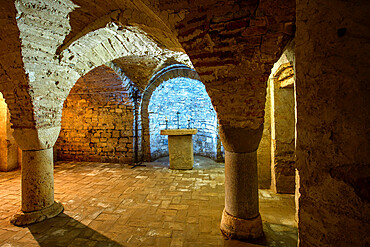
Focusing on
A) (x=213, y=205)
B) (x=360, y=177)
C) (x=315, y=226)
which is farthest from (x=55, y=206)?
(x=360, y=177)

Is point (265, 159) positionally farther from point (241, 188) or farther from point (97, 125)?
point (97, 125)

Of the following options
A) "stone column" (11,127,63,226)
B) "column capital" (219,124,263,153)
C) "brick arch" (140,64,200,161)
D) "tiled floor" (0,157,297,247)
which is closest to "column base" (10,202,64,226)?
"stone column" (11,127,63,226)

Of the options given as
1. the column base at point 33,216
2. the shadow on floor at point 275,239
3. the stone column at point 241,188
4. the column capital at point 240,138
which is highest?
the column capital at point 240,138

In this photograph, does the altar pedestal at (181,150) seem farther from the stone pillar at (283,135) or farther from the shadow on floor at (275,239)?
the shadow on floor at (275,239)

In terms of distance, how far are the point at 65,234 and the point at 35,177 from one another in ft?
3.82

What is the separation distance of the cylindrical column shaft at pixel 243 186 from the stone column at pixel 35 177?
3.13 m

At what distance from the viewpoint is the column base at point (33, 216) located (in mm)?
3038

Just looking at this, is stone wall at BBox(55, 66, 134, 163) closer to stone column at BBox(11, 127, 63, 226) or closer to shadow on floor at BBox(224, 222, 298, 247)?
stone column at BBox(11, 127, 63, 226)

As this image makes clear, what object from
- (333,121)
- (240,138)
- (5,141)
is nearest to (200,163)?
(240,138)

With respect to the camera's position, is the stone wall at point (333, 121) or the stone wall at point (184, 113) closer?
the stone wall at point (333, 121)

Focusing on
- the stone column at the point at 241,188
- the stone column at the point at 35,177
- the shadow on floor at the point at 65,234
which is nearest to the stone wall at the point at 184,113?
the stone column at the point at 35,177

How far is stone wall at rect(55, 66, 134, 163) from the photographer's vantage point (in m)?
6.80

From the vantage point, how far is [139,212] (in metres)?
3.34

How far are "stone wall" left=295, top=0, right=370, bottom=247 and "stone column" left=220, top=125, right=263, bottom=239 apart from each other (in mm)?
1602
